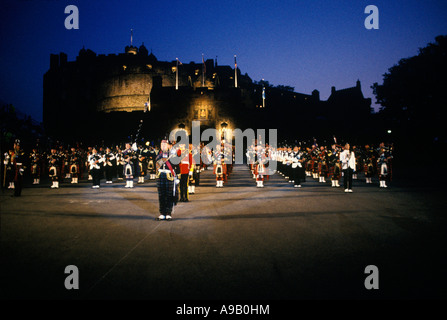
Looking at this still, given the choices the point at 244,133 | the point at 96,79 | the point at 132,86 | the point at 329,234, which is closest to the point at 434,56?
the point at 244,133

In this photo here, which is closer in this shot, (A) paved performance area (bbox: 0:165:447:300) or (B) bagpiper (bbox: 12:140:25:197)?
(A) paved performance area (bbox: 0:165:447:300)

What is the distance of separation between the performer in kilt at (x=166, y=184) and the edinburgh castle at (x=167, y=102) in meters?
38.5

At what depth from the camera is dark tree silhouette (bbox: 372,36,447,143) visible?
34719 millimetres

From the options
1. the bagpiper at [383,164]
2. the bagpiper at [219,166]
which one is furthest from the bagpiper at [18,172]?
the bagpiper at [383,164]

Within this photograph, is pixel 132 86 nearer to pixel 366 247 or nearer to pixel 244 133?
pixel 244 133

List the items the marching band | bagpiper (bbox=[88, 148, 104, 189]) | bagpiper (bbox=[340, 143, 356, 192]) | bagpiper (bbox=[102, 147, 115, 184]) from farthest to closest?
1. bagpiper (bbox=[102, 147, 115, 184])
2. bagpiper (bbox=[88, 148, 104, 189])
3. bagpiper (bbox=[340, 143, 356, 192])
4. the marching band

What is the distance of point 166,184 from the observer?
316 inches

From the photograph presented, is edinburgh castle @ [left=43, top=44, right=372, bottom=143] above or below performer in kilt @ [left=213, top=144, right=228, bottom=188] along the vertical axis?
above

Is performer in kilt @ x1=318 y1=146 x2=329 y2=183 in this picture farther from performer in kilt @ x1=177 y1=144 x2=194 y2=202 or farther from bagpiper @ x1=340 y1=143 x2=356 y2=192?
performer in kilt @ x1=177 y1=144 x2=194 y2=202

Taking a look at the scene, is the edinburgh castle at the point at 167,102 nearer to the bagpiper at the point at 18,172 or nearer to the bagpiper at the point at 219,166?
the bagpiper at the point at 219,166

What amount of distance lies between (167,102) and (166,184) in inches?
1860

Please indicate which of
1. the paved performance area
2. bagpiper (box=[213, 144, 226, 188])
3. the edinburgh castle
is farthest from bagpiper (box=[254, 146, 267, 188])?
the edinburgh castle

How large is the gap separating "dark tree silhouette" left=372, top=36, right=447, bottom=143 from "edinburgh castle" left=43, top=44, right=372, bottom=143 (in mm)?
6031
